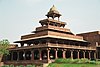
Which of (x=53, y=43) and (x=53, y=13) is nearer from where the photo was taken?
(x=53, y=43)

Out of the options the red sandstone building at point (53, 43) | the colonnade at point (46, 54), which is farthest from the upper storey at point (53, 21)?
the colonnade at point (46, 54)

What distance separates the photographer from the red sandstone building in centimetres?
4775

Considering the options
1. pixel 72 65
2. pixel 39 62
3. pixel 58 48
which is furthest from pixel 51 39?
pixel 72 65

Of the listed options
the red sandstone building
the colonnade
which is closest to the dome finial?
the red sandstone building

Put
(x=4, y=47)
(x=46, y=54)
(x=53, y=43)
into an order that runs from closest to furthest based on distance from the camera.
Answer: (x=53, y=43) → (x=46, y=54) → (x=4, y=47)

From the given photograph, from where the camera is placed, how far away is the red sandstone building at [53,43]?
47.8 meters

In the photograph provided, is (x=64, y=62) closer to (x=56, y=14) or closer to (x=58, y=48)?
(x=58, y=48)

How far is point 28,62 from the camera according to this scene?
4769 centimetres

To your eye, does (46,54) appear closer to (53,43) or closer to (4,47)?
(53,43)

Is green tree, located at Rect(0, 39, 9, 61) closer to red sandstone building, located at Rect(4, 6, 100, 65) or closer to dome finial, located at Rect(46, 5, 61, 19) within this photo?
red sandstone building, located at Rect(4, 6, 100, 65)

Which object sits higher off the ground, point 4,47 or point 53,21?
point 53,21

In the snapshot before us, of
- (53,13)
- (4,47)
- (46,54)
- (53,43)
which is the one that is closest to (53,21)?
(53,13)

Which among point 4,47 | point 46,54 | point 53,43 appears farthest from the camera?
point 4,47

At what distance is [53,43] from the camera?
50.6 m
